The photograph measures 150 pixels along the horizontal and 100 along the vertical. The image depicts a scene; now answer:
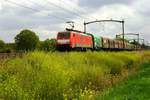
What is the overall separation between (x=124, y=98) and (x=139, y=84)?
4.46m

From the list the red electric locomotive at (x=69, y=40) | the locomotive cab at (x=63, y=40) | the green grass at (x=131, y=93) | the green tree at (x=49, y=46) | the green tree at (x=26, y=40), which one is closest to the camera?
the green grass at (x=131, y=93)

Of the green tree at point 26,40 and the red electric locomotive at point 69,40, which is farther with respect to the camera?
the green tree at point 26,40

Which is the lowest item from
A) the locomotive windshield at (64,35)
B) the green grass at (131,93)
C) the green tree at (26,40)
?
the green grass at (131,93)

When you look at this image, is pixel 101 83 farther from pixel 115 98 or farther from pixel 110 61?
pixel 110 61

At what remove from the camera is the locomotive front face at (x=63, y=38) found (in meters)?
46.3

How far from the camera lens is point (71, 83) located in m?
16.2

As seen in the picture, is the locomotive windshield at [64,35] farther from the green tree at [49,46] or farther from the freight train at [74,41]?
the green tree at [49,46]

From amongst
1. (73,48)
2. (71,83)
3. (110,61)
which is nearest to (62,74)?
(71,83)

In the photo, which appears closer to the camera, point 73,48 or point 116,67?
point 116,67

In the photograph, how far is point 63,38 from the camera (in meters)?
47.0

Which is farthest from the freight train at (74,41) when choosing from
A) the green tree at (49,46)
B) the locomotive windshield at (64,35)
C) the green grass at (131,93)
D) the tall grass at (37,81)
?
the tall grass at (37,81)

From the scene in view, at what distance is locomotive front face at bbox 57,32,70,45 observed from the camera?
152 feet

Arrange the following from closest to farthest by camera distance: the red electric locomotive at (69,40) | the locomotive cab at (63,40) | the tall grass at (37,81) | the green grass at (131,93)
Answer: the tall grass at (37,81) < the green grass at (131,93) < the red electric locomotive at (69,40) < the locomotive cab at (63,40)

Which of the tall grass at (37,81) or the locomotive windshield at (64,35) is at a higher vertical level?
the locomotive windshield at (64,35)
